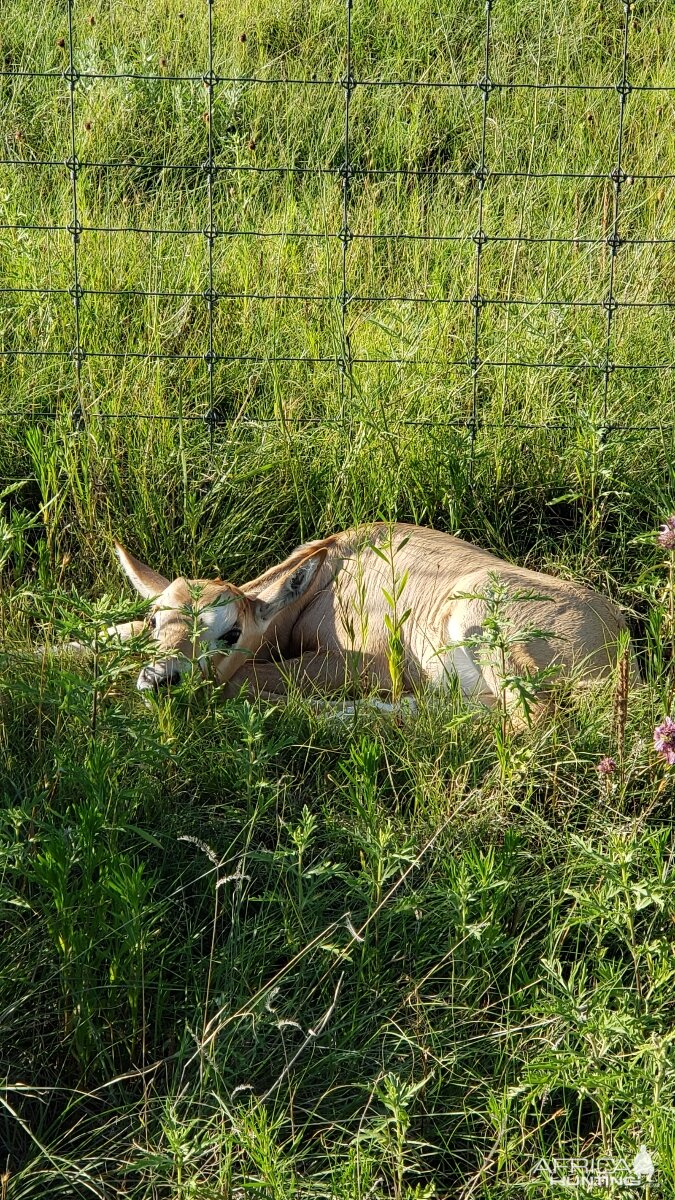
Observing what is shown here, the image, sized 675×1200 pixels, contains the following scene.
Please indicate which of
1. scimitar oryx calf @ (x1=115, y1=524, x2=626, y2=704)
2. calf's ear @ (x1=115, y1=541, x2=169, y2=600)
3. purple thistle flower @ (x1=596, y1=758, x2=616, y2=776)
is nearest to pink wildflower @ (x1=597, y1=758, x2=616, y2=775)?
purple thistle flower @ (x1=596, y1=758, x2=616, y2=776)

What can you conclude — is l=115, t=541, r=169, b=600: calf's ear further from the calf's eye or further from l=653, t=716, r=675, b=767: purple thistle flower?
l=653, t=716, r=675, b=767: purple thistle flower

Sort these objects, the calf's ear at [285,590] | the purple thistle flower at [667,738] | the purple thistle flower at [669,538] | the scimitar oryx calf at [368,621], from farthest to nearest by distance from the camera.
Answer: the calf's ear at [285,590]
the scimitar oryx calf at [368,621]
the purple thistle flower at [669,538]
the purple thistle flower at [667,738]

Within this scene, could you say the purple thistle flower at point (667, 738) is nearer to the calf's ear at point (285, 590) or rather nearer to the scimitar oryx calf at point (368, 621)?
the scimitar oryx calf at point (368, 621)

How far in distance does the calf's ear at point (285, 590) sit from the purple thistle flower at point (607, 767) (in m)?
1.41

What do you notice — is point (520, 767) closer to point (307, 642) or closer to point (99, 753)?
point (99, 753)

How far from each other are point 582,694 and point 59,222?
3.83 meters

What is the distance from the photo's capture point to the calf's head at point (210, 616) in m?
4.31

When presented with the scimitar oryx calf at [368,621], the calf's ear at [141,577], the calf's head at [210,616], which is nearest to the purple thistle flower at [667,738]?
the scimitar oryx calf at [368,621]

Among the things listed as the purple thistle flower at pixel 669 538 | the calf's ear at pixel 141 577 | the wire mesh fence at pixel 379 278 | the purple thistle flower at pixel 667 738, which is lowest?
the calf's ear at pixel 141 577

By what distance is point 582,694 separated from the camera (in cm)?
441

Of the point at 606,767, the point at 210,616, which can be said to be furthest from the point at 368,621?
the point at 606,767

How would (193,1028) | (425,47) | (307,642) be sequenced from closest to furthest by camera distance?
(193,1028) < (307,642) < (425,47)

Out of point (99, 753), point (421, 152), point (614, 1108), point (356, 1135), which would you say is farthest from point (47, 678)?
point (421, 152)

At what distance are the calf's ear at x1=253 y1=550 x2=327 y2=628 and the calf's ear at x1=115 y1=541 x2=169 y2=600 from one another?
343 millimetres
